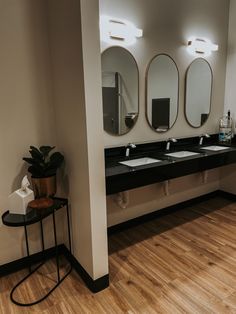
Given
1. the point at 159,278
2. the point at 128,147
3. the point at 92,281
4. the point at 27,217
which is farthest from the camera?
the point at 128,147

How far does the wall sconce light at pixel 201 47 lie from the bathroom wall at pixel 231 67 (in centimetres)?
24

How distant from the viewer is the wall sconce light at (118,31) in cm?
232

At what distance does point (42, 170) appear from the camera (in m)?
1.90

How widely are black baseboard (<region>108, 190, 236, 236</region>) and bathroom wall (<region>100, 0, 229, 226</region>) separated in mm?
62

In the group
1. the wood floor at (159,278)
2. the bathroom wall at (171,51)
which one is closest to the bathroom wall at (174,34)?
the bathroom wall at (171,51)

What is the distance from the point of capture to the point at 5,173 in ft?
6.43

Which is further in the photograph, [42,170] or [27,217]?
[42,170]

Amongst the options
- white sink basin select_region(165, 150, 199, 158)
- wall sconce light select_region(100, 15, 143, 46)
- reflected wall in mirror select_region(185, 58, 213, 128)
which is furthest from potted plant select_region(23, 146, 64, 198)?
reflected wall in mirror select_region(185, 58, 213, 128)

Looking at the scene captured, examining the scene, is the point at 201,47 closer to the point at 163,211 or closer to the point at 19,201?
the point at 163,211

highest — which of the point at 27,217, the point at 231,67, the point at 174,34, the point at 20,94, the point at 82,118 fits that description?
the point at 174,34

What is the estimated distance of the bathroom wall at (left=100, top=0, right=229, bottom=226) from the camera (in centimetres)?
257

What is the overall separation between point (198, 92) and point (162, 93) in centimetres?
66

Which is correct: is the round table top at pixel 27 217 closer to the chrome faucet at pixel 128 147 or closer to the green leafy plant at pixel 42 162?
the green leafy plant at pixel 42 162

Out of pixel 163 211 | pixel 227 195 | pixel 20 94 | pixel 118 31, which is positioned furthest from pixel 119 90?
pixel 227 195
